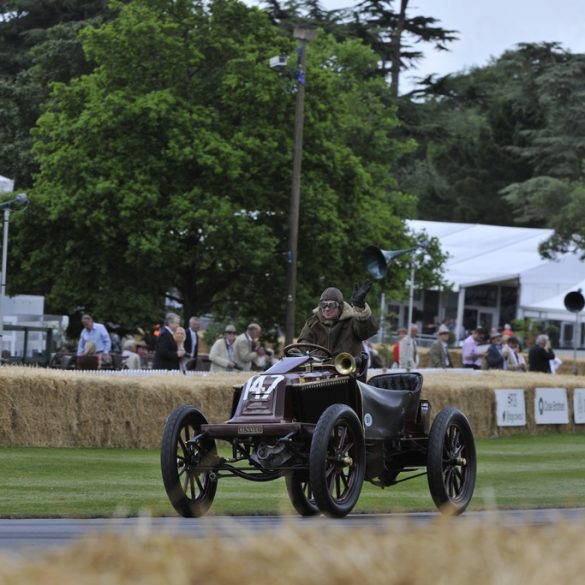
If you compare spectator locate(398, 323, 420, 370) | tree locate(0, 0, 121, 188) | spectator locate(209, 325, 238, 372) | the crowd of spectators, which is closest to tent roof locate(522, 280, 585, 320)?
the crowd of spectators

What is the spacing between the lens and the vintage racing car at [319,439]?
414 inches

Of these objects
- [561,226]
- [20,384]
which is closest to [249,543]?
[20,384]

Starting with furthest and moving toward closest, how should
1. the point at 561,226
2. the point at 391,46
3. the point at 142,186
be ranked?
1. the point at 391,46
2. the point at 561,226
3. the point at 142,186

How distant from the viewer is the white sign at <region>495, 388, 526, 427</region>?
2804 cm

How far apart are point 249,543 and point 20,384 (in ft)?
52.7

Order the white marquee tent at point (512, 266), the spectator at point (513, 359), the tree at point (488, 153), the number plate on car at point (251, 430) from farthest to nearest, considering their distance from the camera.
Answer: the tree at point (488, 153) < the white marquee tent at point (512, 266) < the spectator at point (513, 359) < the number plate on car at point (251, 430)

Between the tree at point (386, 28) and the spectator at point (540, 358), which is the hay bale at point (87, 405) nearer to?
the spectator at point (540, 358)

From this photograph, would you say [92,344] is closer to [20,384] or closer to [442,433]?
[20,384]

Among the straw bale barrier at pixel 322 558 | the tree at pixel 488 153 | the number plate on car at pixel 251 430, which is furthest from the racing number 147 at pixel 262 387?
the tree at pixel 488 153

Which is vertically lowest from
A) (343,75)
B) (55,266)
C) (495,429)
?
(495,429)

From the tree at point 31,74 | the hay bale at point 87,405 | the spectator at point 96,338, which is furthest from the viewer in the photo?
the tree at point 31,74

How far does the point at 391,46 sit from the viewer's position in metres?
71.4

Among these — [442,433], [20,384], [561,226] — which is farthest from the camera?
[561,226]

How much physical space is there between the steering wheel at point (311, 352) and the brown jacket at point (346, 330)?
0.89ft
